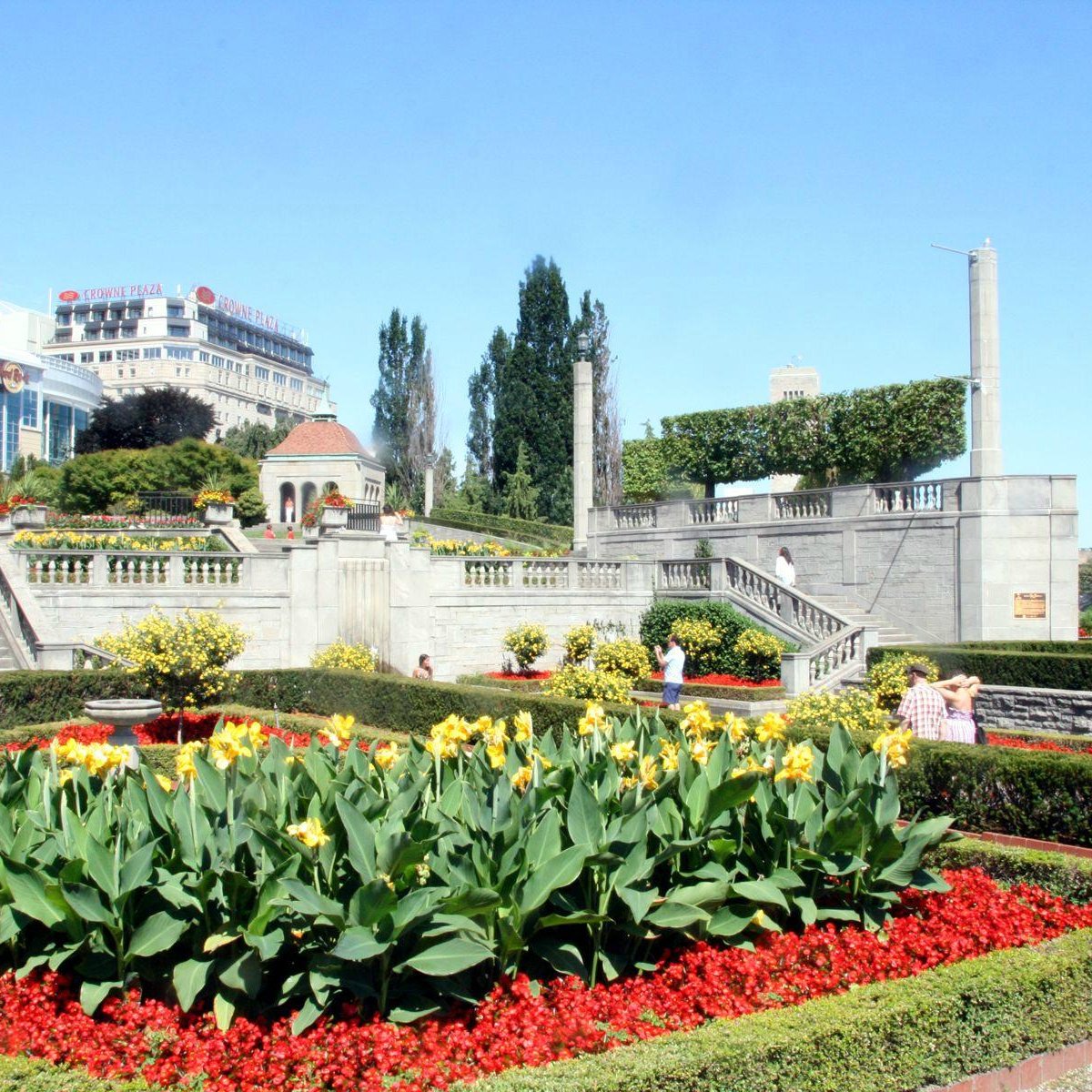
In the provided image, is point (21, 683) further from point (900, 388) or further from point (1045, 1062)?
point (900, 388)

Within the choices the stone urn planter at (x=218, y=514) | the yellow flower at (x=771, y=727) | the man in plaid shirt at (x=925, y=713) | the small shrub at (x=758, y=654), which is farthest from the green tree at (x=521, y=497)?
the yellow flower at (x=771, y=727)

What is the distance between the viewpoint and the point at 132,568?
2259cm

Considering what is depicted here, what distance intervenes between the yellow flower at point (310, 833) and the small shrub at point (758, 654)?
17.9 meters

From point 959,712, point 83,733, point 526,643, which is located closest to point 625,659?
point 526,643

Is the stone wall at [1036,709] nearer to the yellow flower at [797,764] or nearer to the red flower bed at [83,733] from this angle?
the yellow flower at [797,764]

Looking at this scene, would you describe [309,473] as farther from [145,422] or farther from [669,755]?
[669,755]

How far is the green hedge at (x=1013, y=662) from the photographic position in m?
18.8

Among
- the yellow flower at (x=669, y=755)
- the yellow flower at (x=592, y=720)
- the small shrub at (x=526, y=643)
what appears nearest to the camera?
the yellow flower at (x=669, y=755)

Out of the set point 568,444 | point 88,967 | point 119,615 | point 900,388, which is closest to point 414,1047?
point 88,967

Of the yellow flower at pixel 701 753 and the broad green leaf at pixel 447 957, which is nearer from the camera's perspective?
the broad green leaf at pixel 447 957

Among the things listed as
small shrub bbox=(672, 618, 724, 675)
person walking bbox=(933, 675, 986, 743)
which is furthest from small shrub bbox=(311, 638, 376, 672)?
person walking bbox=(933, 675, 986, 743)

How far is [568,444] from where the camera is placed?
173ft

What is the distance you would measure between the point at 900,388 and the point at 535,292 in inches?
1091

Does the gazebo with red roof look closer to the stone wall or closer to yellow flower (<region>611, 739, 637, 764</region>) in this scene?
the stone wall
